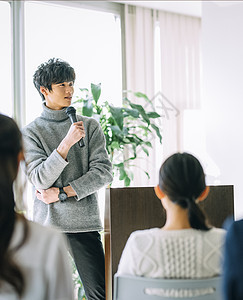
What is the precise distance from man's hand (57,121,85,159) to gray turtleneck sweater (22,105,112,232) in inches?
1.4

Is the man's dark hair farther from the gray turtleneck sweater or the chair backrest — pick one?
the chair backrest

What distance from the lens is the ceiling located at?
438cm

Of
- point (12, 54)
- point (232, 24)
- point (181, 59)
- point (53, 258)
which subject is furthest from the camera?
point (181, 59)

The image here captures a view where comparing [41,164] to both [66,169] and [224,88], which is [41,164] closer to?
[66,169]

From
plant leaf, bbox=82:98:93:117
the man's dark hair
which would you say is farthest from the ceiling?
the man's dark hair

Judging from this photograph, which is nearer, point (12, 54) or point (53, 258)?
point (53, 258)

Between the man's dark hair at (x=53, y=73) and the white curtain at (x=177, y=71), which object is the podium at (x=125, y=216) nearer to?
the man's dark hair at (x=53, y=73)

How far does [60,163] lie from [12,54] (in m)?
1.85

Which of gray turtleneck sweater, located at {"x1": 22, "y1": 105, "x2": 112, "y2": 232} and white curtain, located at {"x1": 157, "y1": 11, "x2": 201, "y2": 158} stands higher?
white curtain, located at {"x1": 157, "y1": 11, "x2": 201, "y2": 158}

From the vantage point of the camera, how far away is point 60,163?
2365mm

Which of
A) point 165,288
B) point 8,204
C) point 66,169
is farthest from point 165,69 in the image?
point 8,204

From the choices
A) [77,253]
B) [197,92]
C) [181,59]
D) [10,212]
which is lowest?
[77,253]

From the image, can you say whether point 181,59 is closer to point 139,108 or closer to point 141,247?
point 139,108

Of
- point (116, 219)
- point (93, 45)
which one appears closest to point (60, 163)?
point (116, 219)
